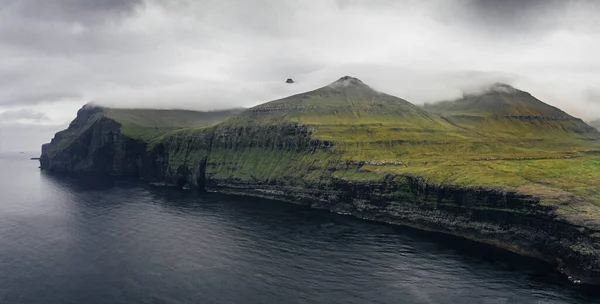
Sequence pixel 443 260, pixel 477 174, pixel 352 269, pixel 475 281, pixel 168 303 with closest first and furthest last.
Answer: pixel 168 303, pixel 475 281, pixel 352 269, pixel 443 260, pixel 477 174

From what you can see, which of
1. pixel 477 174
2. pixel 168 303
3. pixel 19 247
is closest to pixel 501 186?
pixel 477 174

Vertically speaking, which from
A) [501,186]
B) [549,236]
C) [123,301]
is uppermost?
[501,186]

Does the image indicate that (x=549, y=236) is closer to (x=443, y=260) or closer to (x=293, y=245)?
(x=443, y=260)

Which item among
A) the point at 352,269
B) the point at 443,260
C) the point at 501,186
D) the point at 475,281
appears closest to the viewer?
the point at 475,281

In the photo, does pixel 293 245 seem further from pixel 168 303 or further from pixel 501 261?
pixel 501 261

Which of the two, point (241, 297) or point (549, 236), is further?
point (549, 236)

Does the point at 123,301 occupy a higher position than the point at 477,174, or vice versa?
the point at 477,174
